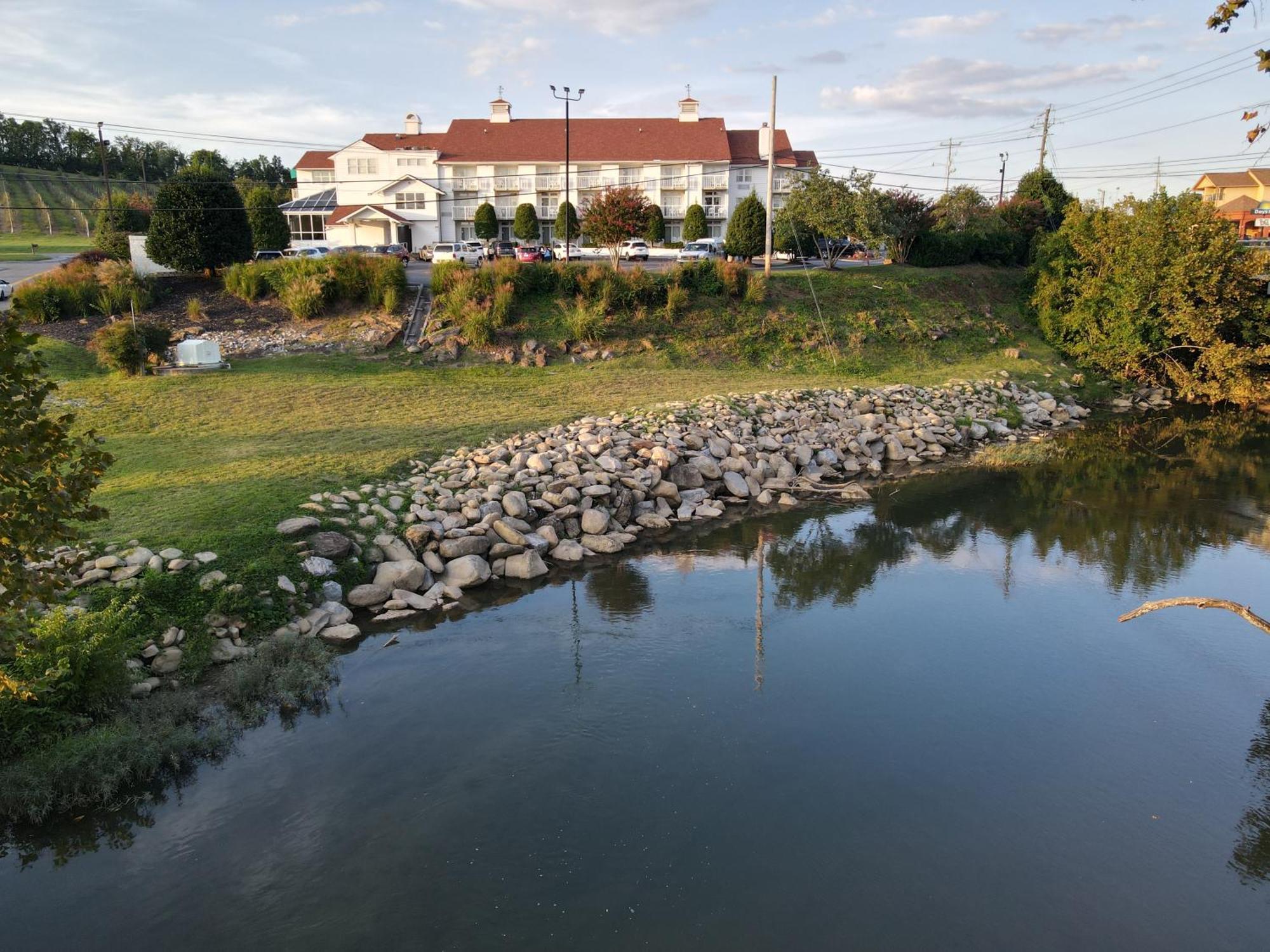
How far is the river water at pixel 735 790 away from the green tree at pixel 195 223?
817 inches

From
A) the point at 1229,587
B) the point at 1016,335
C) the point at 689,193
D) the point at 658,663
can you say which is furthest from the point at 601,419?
the point at 689,193

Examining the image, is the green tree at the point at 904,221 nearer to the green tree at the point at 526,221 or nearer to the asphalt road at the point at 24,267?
the green tree at the point at 526,221

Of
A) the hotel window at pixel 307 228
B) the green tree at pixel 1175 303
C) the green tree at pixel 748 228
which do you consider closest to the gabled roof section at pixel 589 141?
the hotel window at pixel 307 228

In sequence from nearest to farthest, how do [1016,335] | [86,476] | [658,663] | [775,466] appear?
[86,476]
[658,663]
[775,466]
[1016,335]

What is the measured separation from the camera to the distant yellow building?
59.5m

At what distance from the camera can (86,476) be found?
20.1 ft

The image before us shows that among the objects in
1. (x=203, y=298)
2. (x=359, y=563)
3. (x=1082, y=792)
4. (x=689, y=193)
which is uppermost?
(x=689, y=193)

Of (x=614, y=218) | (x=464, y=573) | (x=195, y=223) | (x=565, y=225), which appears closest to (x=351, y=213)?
(x=565, y=225)

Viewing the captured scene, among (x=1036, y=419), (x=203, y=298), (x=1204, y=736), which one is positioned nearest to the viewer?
(x=1204, y=736)

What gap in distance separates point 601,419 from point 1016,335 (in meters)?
19.2

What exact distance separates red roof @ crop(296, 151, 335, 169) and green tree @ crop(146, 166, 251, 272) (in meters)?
37.7

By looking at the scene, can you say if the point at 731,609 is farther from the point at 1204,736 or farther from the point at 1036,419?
the point at 1036,419

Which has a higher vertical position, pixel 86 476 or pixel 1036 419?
pixel 86 476

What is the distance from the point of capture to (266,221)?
4200 centimetres
